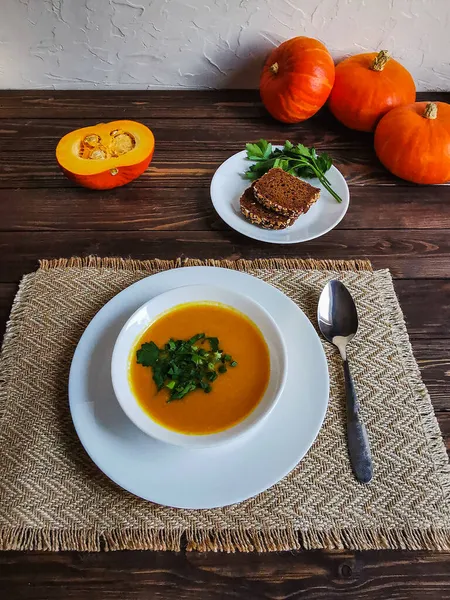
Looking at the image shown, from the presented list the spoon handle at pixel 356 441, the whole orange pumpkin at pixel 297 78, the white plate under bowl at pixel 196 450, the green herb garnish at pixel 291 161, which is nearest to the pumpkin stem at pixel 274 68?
the whole orange pumpkin at pixel 297 78

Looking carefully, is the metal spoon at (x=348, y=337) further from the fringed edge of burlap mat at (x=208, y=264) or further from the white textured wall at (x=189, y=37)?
the white textured wall at (x=189, y=37)

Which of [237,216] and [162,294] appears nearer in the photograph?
[162,294]

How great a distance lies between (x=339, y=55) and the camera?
1.55 m

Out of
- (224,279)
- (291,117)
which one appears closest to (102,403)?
(224,279)

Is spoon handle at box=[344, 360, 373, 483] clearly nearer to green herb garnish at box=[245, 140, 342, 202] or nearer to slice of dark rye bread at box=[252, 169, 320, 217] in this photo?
slice of dark rye bread at box=[252, 169, 320, 217]

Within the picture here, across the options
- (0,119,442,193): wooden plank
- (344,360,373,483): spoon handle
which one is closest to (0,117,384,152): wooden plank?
(0,119,442,193): wooden plank

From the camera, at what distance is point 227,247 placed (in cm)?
122

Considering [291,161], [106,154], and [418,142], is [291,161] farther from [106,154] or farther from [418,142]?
[106,154]

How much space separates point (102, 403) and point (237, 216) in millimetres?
594

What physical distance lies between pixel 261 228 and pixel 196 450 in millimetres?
599

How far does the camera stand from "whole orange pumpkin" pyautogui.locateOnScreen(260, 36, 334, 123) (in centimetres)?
138

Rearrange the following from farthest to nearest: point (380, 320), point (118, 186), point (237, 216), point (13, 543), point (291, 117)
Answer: point (291, 117), point (118, 186), point (237, 216), point (380, 320), point (13, 543)

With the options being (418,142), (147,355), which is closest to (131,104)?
(418,142)

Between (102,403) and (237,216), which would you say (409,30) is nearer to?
(237,216)
